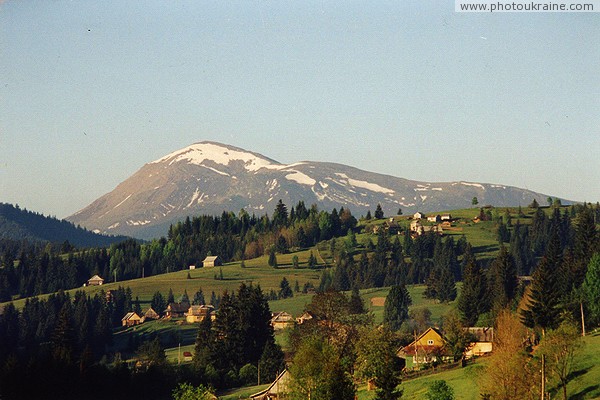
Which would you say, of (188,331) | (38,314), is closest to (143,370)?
(188,331)

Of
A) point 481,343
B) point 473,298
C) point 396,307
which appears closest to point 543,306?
point 481,343

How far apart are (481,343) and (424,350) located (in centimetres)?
609

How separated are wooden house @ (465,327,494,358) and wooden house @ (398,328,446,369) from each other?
2883 millimetres

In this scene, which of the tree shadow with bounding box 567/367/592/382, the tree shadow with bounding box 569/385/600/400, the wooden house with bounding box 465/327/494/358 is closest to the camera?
the tree shadow with bounding box 569/385/600/400

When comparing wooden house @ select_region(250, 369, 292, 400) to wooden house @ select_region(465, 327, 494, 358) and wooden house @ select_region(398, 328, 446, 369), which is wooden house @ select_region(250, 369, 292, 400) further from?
wooden house @ select_region(465, 327, 494, 358)

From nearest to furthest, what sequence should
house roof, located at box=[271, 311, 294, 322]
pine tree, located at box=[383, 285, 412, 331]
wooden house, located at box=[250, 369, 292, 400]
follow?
wooden house, located at box=[250, 369, 292, 400] < pine tree, located at box=[383, 285, 412, 331] < house roof, located at box=[271, 311, 294, 322]

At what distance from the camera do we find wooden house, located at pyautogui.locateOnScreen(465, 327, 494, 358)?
112 metres

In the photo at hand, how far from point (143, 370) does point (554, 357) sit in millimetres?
50379

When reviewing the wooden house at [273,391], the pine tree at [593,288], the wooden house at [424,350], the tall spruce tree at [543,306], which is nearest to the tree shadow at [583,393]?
the tall spruce tree at [543,306]

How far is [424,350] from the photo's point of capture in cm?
11600

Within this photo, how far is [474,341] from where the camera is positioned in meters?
113

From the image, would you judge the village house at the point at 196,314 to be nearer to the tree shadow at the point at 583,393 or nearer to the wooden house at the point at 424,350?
the wooden house at the point at 424,350

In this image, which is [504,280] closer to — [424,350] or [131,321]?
[424,350]

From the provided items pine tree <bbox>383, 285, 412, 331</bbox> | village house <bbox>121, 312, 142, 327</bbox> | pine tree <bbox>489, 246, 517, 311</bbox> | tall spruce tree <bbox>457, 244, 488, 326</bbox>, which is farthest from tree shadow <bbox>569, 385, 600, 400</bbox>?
village house <bbox>121, 312, 142, 327</bbox>
